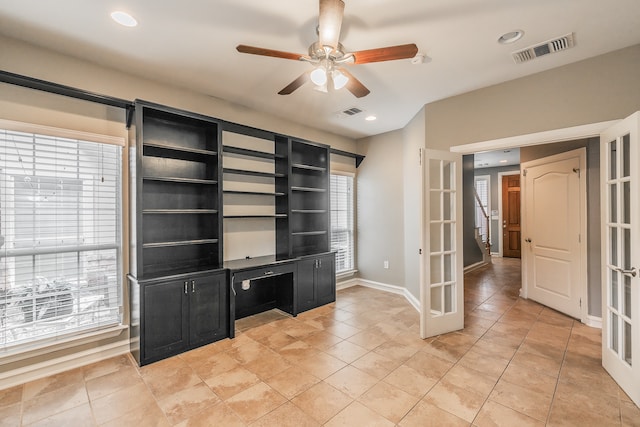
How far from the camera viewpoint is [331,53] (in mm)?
2061

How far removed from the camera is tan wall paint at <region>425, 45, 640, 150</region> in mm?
2596

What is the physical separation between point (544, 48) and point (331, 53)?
6.57 feet

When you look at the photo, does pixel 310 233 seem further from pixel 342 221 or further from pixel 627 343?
pixel 627 343

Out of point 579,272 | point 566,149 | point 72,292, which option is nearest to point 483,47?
point 566,149

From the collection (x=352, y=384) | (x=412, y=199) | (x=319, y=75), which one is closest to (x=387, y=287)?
(x=412, y=199)

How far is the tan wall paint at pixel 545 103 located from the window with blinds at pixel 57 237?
3804 mm

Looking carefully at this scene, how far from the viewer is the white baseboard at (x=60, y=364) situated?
244cm

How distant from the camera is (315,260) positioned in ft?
14.1

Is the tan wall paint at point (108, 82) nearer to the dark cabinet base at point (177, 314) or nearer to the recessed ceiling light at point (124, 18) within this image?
the recessed ceiling light at point (124, 18)

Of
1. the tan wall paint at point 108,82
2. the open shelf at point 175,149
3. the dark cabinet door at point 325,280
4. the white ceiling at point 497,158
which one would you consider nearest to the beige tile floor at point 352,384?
the dark cabinet door at point 325,280

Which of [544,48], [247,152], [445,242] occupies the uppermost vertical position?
[544,48]

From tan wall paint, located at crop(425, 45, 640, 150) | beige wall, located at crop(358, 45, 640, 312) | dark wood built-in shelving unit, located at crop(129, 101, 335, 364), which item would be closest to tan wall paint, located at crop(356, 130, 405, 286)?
beige wall, located at crop(358, 45, 640, 312)

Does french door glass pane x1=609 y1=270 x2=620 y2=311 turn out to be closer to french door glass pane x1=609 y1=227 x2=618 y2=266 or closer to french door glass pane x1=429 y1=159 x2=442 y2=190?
french door glass pane x1=609 y1=227 x2=618 y2=266

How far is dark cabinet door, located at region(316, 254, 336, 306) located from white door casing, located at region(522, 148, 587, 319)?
3.13 metres
